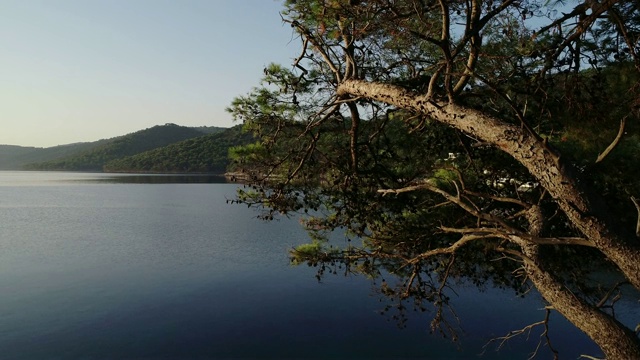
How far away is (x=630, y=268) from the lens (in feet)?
9.39

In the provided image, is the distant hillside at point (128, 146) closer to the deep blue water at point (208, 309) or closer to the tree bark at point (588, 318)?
the deep blue water at point (208, 309)

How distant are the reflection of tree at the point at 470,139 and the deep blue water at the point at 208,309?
1817mm

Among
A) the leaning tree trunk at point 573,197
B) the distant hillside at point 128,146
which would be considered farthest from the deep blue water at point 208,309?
the distant hillside at point 128,146

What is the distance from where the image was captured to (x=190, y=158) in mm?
113812

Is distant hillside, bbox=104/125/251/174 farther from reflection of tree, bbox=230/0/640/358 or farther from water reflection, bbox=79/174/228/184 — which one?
reflection of tree, bbox=230/0/640/358

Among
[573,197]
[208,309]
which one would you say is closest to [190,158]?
[208,309]

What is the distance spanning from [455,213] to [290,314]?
9.18 meters

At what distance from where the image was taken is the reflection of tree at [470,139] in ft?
10.3

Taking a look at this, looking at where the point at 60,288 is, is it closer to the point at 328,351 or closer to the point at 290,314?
the point at 290,314

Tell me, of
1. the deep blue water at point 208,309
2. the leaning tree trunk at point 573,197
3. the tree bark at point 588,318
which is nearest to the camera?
the leaning tree trunk at point 573,197

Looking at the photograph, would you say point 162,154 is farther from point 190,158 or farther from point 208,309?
point 208,309

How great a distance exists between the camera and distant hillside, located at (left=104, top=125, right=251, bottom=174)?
106812mm

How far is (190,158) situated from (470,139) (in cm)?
11368

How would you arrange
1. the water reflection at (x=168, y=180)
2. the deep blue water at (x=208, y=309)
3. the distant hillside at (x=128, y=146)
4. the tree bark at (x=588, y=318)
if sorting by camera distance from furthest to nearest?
1. the distant hillside at (x=128, y=146)
2. the water reflection at (x=168, y=180)
3. the deep blue water at (x=208, y=309)
4. the tree bark at (x=588, y=318)
